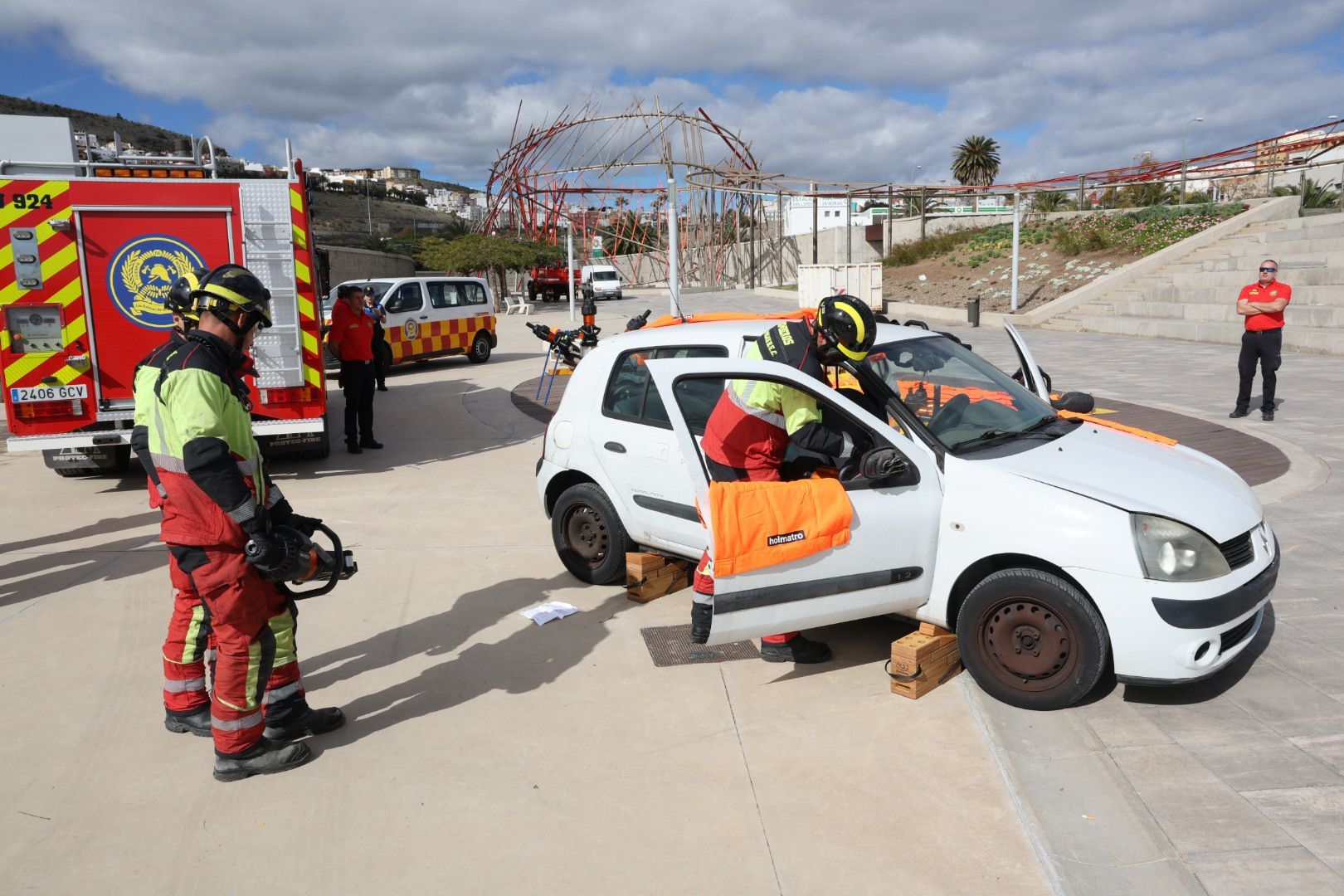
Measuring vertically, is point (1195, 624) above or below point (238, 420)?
below

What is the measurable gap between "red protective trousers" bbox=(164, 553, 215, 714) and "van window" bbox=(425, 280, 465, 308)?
15.0m

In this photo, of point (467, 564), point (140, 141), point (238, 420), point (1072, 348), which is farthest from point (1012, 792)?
point (140, 141)

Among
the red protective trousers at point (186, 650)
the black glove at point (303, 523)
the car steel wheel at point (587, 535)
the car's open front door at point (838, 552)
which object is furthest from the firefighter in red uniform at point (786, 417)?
the red protective trousers at point (186, 650)

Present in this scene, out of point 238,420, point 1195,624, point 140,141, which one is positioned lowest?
point 1195,624

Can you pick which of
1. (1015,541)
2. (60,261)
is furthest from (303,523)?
(60,261)

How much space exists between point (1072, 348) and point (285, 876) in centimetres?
1720

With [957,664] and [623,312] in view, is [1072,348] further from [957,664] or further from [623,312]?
[623,312]

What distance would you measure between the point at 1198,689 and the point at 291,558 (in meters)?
3.87

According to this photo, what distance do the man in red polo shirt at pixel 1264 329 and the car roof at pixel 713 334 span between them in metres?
6.26

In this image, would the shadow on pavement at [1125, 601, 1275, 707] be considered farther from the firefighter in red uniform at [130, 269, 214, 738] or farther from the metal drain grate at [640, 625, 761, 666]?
the firefighter in red uniform at [130, 269, 214, 738]

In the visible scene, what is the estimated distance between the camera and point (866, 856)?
9.80ft

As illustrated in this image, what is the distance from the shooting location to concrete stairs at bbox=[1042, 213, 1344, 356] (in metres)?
16.2

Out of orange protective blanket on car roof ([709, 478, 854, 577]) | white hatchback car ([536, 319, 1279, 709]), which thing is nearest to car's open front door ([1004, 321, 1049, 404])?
white hatchback car ([536, 319, 1279, 709])

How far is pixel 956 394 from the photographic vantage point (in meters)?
4.48
